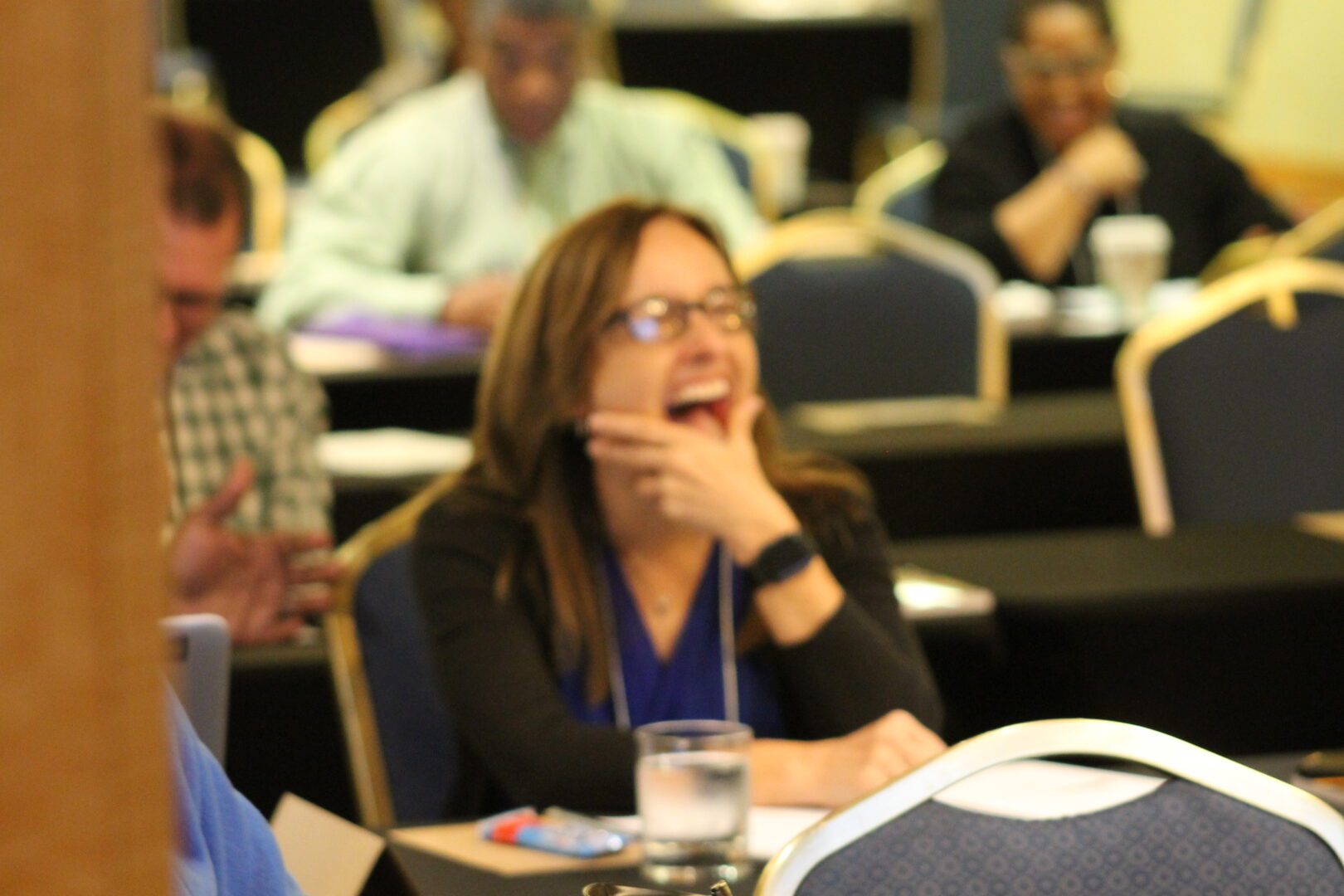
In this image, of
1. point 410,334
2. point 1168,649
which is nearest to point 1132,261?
point 410,334

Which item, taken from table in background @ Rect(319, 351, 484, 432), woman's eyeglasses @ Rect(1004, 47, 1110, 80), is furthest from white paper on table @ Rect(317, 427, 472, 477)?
woman's eyeglasses @ Rect(1004, 47, 1110, 80)

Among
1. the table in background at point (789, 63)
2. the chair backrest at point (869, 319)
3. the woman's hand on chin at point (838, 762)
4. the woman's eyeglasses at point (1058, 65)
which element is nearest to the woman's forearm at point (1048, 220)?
the woman's eyeglasses at point (1058, 65)

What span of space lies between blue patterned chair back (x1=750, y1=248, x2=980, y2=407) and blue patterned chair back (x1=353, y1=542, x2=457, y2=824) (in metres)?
1.66

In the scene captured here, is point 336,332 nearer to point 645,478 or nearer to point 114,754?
point 645,478

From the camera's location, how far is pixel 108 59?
0.27m

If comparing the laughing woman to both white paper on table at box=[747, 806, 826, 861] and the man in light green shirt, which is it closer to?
white paper on table at box=[747, 806, 826, 861]

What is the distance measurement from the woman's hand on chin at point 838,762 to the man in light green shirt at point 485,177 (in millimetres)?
2301

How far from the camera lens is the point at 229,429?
2428 millimetres

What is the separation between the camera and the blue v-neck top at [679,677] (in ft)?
6.01

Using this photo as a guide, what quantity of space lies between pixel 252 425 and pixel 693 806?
123cm

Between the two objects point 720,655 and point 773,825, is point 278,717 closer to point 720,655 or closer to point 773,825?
point 720,655

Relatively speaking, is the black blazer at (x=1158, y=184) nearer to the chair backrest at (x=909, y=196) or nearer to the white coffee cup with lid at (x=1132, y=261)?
the chair backrest at (x=909, y=196)

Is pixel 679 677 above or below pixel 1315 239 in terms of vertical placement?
below

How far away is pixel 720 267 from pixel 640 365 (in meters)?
0.13
